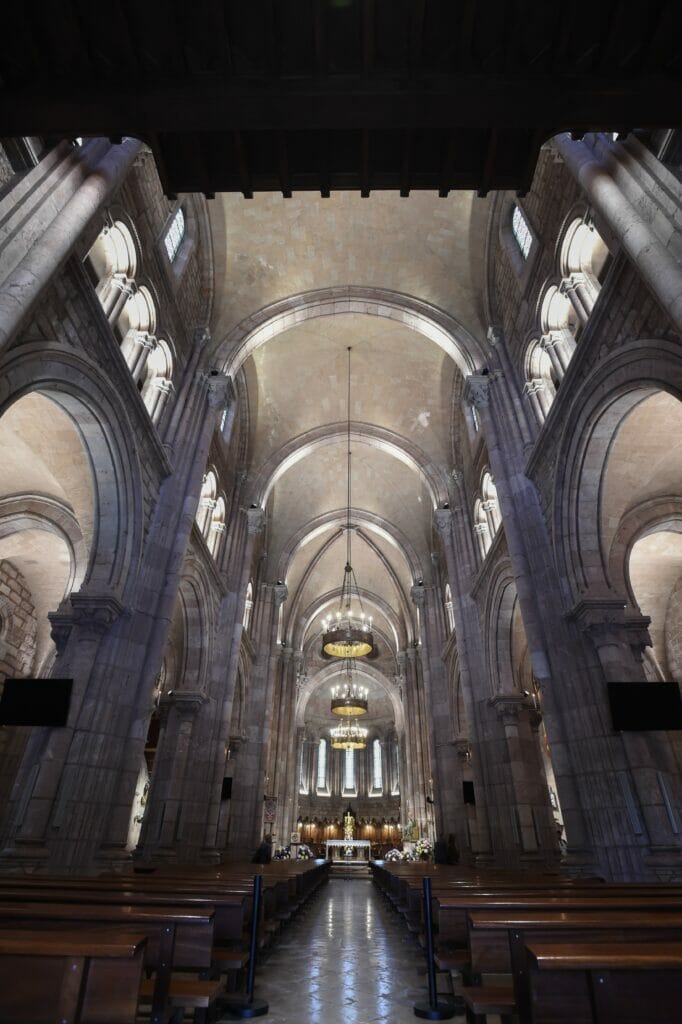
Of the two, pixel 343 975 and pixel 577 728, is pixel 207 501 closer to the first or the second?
pixel 577 728

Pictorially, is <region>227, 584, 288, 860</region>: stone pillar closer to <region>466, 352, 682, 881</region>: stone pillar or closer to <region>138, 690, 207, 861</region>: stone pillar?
<region>138, 690, 207, 861</region>: stone pillar

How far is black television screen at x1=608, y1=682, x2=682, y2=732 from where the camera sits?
7953 millimetres

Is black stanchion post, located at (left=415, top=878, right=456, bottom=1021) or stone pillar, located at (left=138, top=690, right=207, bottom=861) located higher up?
stone pillar, located at (left=138, top=690, right=207, bottom=861)

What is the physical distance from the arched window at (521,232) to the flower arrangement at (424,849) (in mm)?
21324

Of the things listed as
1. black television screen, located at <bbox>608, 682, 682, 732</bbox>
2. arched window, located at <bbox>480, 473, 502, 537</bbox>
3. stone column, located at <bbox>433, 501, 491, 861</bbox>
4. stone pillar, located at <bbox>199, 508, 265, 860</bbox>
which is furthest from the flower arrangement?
black television screen, located at <bbox>608, 682, 682, 732</bbox>

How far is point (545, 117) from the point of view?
4.23m

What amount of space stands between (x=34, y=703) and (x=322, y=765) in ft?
130

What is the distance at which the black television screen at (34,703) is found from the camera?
8406 millimetres

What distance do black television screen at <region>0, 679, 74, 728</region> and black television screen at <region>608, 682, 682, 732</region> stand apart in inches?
341

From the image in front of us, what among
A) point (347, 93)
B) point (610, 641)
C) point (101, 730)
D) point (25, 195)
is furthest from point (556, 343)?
point (101, 730)

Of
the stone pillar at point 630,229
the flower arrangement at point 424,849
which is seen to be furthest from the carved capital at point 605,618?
the flower arrangement at point 424,849

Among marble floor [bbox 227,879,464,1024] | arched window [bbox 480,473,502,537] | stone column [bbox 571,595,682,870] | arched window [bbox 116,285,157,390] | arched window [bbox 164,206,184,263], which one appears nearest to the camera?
marble floor [bbox 227,879,464,1024]

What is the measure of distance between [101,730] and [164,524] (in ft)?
14.2

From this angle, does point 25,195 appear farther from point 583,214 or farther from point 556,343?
point 556,343
